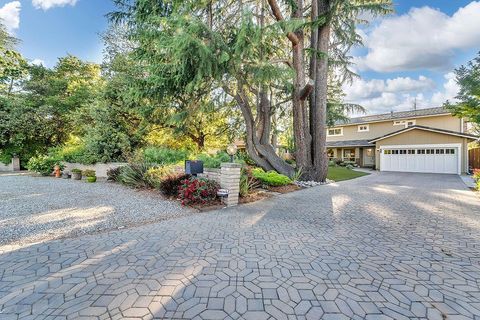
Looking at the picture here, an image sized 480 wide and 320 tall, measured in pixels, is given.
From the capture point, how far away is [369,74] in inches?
784

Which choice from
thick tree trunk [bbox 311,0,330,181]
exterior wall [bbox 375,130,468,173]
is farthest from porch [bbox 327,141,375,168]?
thick tree trunk [bbox 311,0,330,181]

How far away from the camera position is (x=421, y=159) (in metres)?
19.2

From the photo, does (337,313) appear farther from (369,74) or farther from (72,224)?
(369,74)

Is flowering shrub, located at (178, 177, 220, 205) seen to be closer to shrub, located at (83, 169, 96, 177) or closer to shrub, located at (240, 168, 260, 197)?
shrub, located at (240, 168, 260, 197)

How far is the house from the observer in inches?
706

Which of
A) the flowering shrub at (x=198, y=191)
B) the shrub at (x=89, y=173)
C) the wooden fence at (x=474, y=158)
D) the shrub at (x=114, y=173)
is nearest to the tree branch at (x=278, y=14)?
the flowering shrub at (x=198, y=191)

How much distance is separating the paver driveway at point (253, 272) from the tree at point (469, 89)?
665cm

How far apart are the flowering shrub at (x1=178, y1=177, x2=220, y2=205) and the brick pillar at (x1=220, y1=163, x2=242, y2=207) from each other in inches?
15.9

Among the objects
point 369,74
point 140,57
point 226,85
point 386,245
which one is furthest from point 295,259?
point 369,74

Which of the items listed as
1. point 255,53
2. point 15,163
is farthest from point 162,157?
point 15,163

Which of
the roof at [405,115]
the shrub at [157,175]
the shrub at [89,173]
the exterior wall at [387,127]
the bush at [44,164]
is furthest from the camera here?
the roof at [405,115]

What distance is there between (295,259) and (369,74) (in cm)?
2117

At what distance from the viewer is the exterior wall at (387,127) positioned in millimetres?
20609

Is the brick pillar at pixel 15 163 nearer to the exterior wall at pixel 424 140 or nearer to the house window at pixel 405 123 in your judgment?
the exterior wall at pixel 424 140
